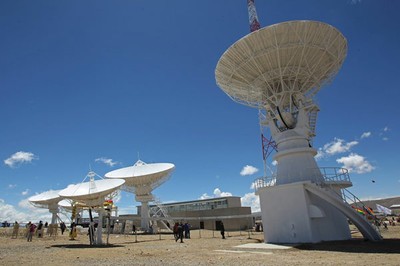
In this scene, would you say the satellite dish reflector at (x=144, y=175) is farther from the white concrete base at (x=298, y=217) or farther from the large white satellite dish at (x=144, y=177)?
the white concrete base at (x=298, y=217)

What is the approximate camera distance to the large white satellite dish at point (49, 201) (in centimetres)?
5525

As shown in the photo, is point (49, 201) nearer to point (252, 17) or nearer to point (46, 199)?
point (46, 199)

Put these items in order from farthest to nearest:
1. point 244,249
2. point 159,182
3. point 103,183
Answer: point 159,182
point 103,183
point 244,249

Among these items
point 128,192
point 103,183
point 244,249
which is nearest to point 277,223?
point 244,249

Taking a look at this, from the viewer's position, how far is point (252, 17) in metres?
31.3

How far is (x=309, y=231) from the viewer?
62.4 ft

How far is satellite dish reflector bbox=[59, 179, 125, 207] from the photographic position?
79.4 ft

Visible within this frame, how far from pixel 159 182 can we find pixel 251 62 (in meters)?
28.3

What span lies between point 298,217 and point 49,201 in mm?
49439

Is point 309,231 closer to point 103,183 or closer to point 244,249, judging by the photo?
point 244,249

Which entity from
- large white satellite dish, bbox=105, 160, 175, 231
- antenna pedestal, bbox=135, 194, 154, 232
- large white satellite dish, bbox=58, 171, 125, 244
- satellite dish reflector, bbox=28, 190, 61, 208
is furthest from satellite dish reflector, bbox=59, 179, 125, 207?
satellite dish reflector, bbox=28, 190, 61, 208

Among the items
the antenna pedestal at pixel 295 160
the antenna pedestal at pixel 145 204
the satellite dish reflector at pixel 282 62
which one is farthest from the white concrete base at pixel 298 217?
the antenna pedestal at pixel 145 204

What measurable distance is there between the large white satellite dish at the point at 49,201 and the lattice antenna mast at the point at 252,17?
4463 cm

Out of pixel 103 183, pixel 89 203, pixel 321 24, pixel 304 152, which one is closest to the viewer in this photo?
pixel 321 24
